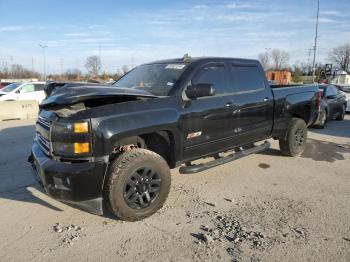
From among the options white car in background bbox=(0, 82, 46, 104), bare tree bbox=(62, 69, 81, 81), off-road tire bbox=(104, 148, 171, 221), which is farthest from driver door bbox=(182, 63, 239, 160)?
bare tree bbox=(62, 69, 81, 81)

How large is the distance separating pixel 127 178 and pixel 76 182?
0.57 m

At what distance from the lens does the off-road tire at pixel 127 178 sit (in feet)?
12.8

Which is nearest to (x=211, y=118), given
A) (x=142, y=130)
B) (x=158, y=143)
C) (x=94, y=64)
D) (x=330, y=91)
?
(x=158, y=143)

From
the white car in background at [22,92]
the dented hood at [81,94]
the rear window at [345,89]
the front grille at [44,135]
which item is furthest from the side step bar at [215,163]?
the white car in background at [22,92]

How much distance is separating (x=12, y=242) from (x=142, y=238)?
134cm

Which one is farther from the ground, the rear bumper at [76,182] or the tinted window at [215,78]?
the tinted window at [215,78]

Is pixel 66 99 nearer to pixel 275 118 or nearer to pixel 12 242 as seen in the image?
pixel 12 242

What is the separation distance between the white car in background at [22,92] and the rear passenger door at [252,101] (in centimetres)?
1597

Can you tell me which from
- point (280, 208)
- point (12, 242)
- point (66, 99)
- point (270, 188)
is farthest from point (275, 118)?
point (12, 242)

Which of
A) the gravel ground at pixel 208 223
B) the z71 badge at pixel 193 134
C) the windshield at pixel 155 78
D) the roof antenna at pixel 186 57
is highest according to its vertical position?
the roof antenna at pixel 186 57

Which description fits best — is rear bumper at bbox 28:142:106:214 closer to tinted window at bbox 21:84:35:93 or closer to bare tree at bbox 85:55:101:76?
tinted window at bbox 21:84:35:93

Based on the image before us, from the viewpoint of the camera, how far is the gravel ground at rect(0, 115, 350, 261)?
137 inches

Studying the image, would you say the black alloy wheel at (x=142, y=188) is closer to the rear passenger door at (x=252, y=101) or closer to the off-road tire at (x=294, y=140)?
the rear passenger door at (x=252, y=101)

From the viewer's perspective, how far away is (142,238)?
3793mm
